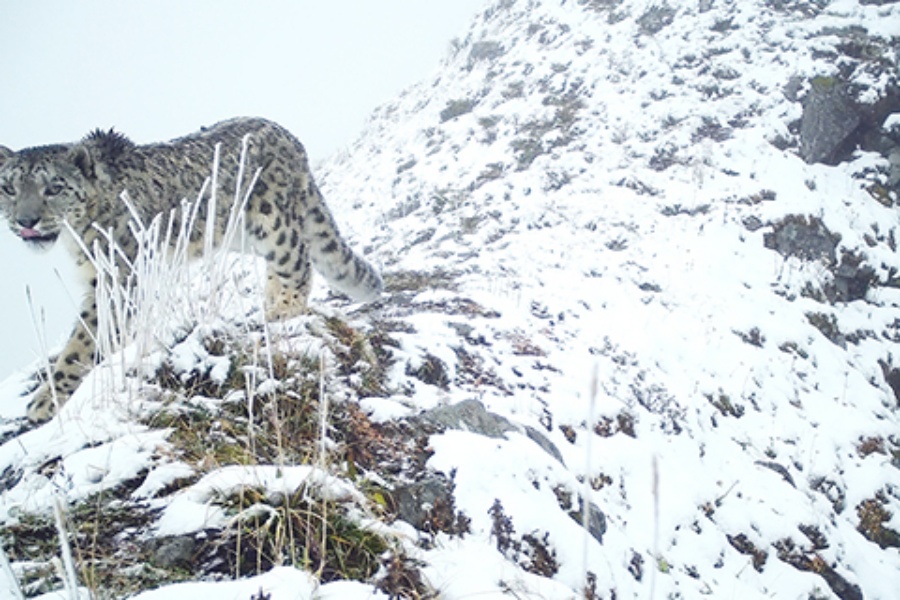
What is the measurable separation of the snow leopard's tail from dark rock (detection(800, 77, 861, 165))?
331 inches

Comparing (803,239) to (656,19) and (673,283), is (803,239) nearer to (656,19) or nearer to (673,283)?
(673,283)

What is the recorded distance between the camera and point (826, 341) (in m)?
6.75

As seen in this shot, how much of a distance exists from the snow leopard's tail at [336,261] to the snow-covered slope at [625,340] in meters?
0.33

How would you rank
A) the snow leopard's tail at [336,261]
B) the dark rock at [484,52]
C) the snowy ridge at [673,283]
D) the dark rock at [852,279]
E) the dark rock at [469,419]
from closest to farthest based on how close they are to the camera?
the dark rock at [469,419] → the snowy ridge at [673,283] → the snow leopard's tail at [336,261] → the dark rock at [852,279] → the dark rock at [484,52]

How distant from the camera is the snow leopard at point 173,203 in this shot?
12.1ft

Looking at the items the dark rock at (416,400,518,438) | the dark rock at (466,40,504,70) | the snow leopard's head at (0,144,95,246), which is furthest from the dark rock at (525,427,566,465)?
the dark rock at (466,40,504,70)

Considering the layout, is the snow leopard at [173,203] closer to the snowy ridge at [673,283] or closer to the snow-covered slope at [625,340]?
the snow-covered slope at [625,340]

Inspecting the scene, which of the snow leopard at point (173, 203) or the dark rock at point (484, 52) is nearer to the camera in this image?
the snow leopard at point (173, 203)

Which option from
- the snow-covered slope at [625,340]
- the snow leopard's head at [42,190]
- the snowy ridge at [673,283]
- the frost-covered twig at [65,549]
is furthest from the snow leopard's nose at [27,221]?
the frost-covered twig at [65,549]

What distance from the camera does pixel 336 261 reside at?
521 centimetres

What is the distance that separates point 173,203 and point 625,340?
15.2 ft

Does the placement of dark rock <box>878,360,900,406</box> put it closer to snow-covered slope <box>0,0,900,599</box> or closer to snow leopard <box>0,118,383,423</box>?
snow-covered slope <box>0,0,900,599</box>

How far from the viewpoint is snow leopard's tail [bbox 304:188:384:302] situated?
522 centimetres

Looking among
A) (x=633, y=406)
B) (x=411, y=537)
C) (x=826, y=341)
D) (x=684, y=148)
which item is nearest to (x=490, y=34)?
(x=684, y=148)
